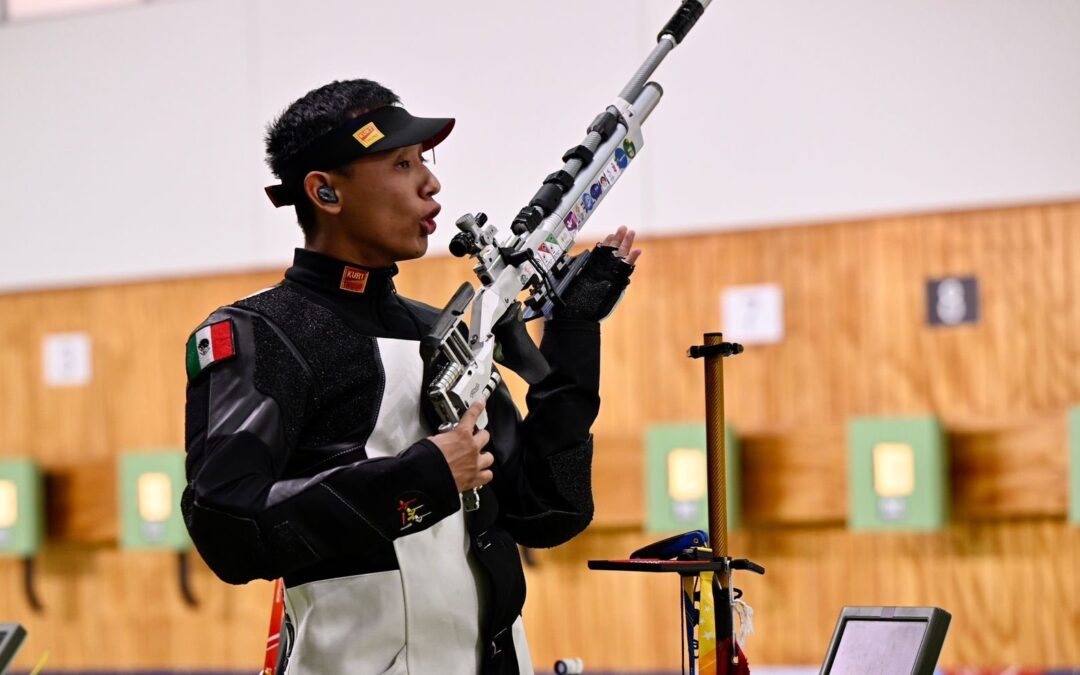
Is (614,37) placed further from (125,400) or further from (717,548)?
(717,548)

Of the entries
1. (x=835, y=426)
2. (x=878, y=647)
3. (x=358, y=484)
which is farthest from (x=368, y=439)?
(x=835, y=426)

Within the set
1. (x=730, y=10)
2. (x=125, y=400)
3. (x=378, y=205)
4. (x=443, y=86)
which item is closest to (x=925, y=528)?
(x=730, y=10)

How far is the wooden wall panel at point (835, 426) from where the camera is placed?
123 inches

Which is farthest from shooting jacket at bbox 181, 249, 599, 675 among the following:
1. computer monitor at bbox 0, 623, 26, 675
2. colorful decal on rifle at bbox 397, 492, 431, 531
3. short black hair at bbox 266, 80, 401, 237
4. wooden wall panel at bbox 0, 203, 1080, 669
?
wooden wall panel at bbox 0, 203, 1080, 669

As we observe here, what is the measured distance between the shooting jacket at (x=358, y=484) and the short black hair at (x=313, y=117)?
0.35 feet

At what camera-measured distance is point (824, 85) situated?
10.9 feet

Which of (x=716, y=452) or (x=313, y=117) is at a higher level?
(x=313, y=117)

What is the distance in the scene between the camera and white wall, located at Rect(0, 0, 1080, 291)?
10.5 feet

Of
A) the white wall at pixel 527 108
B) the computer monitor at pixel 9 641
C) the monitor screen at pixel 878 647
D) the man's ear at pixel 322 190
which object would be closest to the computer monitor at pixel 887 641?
the monitor screen at pixel 878 647

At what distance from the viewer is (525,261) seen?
5.52ft

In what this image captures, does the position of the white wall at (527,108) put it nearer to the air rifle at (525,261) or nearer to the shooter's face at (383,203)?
the air rifle at (525,261)

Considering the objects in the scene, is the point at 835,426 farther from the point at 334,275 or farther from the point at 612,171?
the point at 334,275

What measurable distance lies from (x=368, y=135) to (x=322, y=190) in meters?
0.08

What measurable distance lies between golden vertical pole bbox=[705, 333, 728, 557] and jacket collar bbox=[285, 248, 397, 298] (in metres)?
0.39
